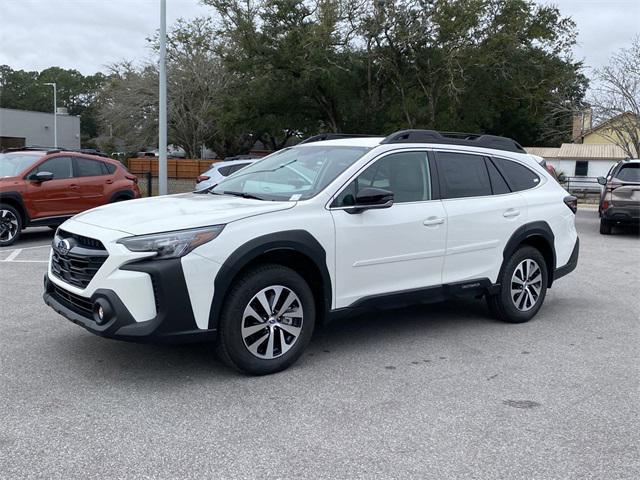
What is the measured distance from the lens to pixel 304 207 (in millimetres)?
4742

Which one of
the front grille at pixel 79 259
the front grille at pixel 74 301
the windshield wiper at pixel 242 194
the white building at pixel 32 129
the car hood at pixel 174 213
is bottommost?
the front grille at pixel 74 301

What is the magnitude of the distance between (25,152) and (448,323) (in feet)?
28.6

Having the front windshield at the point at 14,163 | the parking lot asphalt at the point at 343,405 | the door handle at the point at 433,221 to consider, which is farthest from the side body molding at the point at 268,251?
the front windshield at the point at 14,163

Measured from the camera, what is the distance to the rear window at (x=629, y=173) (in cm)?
1422


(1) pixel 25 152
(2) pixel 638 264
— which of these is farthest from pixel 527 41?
(1) pixel 25 152

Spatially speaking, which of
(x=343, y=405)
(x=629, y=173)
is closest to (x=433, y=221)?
(x=343, y=405)

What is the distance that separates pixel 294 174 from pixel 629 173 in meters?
11.4

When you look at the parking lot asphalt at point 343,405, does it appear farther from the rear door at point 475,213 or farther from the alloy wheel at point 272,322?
the rear door at point 475,213

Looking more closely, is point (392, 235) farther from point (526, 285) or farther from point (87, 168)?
point (87, 168)

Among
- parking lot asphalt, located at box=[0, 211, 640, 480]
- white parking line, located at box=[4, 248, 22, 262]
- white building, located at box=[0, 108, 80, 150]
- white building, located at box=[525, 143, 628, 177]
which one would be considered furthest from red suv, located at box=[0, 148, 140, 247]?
white building, located at box=[0, 108, 80, 150]

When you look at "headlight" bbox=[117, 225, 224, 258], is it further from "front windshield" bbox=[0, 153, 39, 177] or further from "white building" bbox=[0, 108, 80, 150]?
"white building" bbox=[0, 108, 80, 150]

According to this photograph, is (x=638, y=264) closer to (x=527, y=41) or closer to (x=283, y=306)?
(x=283, y=306)

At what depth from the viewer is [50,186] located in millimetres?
11125

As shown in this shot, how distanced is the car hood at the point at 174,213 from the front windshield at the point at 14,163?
6.86 m
